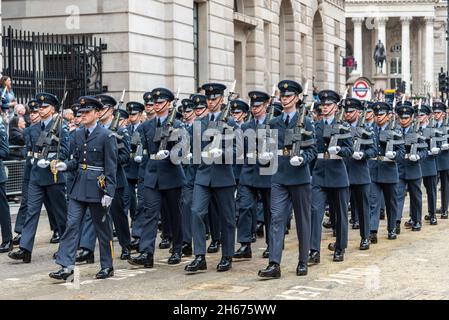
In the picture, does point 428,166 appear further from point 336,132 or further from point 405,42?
point 405,42

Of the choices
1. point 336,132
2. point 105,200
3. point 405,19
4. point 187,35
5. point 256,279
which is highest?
point 405,19

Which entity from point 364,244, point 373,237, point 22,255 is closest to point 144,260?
point 22,255

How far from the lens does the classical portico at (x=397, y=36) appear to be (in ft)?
334

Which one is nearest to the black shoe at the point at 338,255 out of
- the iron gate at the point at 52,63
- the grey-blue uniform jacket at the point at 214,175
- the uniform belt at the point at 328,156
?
the uniform belt at the point at 328,156

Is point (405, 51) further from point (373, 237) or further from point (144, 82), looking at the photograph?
point (373, 237)

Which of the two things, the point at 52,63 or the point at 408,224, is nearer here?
the point at 408,224

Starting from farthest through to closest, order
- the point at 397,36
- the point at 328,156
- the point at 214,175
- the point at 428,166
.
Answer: the point at 397,36
the point at 428,166
the point at 328,156
the point at 214,175

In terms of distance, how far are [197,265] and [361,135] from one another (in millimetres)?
3400

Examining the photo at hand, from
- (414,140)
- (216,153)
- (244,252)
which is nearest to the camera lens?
(216,153)

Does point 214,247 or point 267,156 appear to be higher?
point 267,156

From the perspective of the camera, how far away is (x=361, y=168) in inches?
510

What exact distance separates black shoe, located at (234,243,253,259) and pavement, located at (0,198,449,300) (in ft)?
0.37

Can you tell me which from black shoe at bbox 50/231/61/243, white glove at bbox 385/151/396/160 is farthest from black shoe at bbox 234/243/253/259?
black shoe at bbox 50/231/61/243
